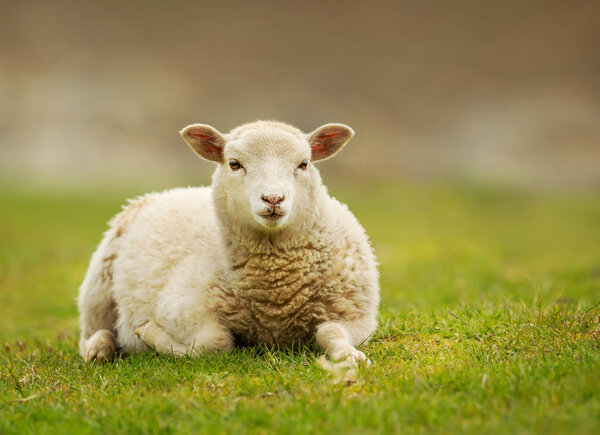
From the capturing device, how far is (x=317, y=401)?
3.28 meters

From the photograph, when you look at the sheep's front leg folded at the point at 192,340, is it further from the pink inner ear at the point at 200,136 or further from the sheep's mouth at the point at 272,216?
the pink inner ear at the point at 200,136

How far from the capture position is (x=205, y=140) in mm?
4875

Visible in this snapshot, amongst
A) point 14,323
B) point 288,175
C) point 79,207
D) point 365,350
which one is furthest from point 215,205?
point 79,207

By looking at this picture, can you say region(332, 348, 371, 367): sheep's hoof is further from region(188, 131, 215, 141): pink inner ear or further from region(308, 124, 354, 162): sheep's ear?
region(188, 131, 215, 141): pink inner ear

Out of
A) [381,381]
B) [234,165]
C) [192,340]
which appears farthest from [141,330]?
[381,381]

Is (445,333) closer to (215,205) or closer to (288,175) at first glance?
(288,175)

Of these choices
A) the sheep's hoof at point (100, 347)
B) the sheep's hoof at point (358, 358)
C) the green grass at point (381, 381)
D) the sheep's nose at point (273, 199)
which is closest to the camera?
the green grass at point (381, 381)

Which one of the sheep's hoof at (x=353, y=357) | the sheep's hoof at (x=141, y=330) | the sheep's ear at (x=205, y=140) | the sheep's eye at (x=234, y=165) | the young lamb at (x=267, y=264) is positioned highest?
the sheep's ear at (x=205, y=140)

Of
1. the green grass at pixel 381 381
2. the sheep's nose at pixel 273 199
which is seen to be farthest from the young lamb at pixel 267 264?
the green grass at pixel 381 381

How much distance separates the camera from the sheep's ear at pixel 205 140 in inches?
189

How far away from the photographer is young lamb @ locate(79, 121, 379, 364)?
4.43m

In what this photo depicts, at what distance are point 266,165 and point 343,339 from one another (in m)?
1.33

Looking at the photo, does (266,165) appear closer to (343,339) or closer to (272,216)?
(272,216)

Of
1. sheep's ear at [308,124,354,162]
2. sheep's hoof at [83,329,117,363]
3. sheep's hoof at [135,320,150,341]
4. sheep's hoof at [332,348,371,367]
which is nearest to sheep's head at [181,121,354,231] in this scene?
sheep's ear at [308,124,354,162]
